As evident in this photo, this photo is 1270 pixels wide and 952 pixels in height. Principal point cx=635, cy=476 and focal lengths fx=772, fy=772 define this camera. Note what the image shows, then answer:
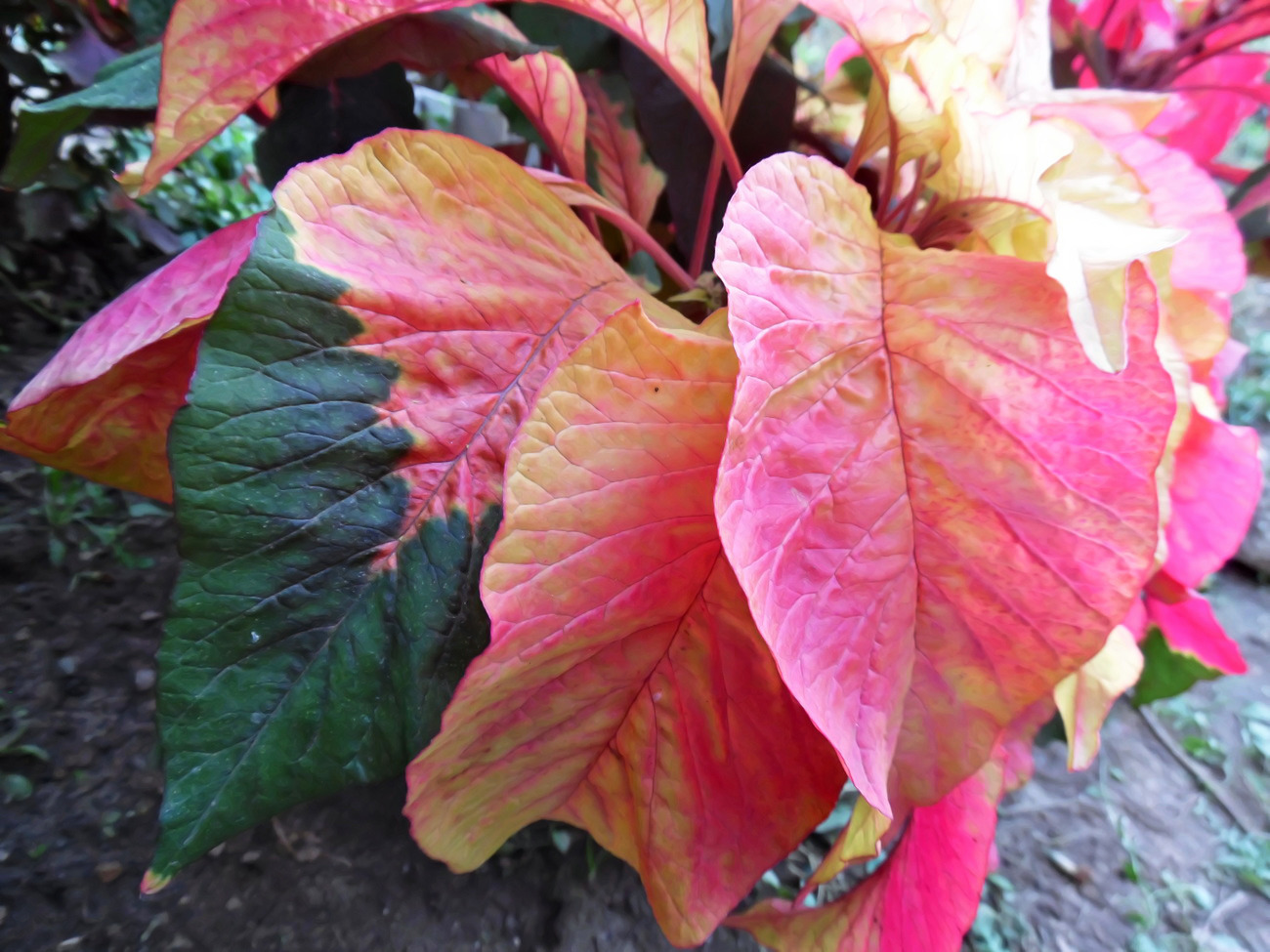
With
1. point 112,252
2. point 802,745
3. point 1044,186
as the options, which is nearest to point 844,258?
point 1044,186

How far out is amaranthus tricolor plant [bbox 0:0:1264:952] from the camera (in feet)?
0.83

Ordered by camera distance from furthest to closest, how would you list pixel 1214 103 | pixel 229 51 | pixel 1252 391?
pixel 1252 391
pixel 1214 103
pixel 229 51

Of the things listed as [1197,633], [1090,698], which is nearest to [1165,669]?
[1197,633]

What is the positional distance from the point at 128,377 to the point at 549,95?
256mm

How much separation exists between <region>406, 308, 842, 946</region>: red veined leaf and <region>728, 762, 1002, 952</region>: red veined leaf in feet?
0.31

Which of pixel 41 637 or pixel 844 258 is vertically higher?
pixel 844 258

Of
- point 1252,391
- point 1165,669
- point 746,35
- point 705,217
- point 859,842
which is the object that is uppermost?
point 746,35

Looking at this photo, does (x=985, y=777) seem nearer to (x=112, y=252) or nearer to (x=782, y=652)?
(x=782, y=652)

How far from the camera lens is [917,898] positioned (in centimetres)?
37

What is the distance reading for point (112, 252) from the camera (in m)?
0.69

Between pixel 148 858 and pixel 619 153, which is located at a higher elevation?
pixel 619 153

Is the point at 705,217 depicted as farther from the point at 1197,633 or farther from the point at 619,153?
the point at 1197,633

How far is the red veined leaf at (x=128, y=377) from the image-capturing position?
0.29 meters

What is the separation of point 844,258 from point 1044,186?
9 cm
